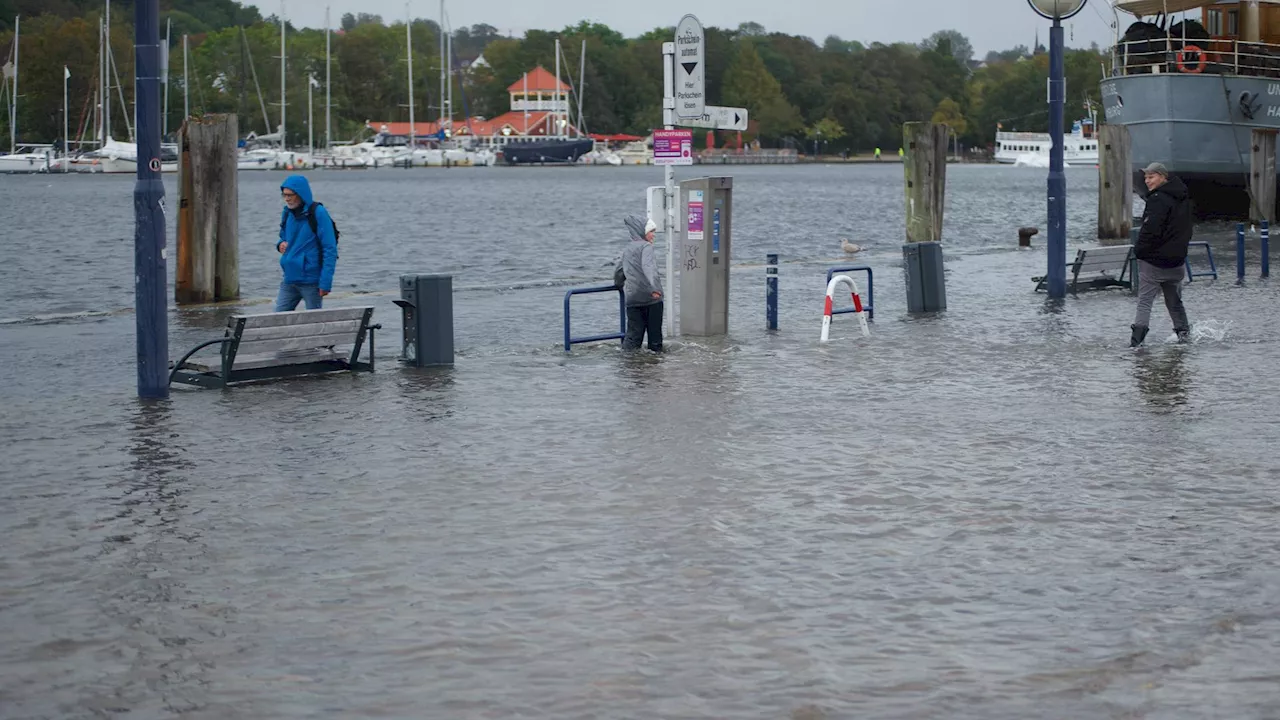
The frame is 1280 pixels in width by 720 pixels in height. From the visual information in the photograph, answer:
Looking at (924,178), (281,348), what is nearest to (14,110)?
(924,178)

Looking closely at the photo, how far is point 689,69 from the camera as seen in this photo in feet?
56.2

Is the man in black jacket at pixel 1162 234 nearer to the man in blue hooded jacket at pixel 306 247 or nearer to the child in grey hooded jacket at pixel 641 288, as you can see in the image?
the child in grey hooded jacket at pixel 641 288

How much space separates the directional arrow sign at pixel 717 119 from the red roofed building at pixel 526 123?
550ft

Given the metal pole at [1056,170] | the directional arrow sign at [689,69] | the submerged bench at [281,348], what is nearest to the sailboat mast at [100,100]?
the metal pole at [1056,170]

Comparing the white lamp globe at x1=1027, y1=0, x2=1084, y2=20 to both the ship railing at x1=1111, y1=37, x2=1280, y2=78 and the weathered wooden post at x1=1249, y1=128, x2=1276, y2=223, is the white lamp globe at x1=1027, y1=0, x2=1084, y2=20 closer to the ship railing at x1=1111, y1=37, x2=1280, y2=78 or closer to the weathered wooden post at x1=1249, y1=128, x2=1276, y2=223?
the weathered wooden post at x1=1249, y1=128, x2=1276, y2=223

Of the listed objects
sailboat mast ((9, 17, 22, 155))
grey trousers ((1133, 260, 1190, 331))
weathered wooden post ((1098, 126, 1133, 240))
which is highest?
sailboat mast ((9, 17, 22, 155))

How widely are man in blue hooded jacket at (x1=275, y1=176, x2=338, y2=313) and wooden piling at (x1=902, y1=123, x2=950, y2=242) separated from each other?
1842 centimetres

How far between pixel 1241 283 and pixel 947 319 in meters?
6.37

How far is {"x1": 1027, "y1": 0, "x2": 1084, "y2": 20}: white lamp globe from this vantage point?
21016 mm

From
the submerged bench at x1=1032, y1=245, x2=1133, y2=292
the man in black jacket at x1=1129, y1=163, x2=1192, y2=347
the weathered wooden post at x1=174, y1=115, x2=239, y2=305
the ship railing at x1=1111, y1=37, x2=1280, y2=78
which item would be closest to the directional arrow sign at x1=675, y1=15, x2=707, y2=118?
the man in black jacket at x1=1129, y1=163, x2=1192, y2=347

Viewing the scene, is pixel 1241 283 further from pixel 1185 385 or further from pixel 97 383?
pixel 97 383

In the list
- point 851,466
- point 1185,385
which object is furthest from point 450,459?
point 1185,385

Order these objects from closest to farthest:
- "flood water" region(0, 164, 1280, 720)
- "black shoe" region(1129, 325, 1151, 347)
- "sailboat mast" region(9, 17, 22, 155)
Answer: "flood water" region(0, 164, 1280, 720) < "black shoe" region(1129, 325, 1151, 347) < "sailboat mast" region(9, 17, 22, 155)

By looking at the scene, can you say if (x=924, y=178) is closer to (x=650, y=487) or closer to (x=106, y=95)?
(x=650, y=487)
